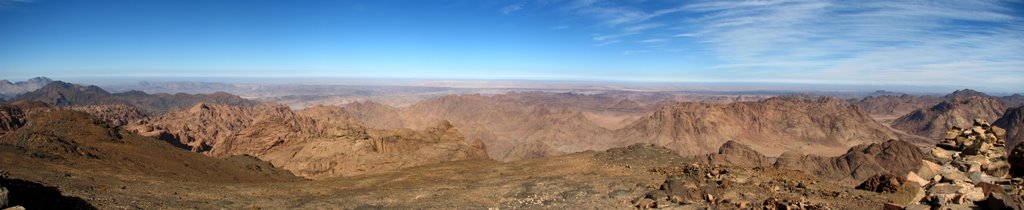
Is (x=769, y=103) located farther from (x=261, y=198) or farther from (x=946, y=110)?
(x=261, y=198)

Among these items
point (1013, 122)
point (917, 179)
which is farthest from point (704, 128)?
point (917, 179)

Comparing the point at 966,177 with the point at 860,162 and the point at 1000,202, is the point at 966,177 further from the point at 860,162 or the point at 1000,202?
the point at 860,162

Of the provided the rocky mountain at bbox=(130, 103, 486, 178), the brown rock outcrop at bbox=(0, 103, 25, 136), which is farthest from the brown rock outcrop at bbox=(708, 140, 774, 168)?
the brown rock outcrop at bbox=(0, 103, 25, 136)

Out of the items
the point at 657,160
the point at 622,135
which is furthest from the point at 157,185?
the point at 622,135

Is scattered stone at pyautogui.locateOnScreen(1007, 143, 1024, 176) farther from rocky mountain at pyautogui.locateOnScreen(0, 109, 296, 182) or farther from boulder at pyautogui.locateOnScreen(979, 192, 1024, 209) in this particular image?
rocky mountain at pyautogui.locateOnScreen(0, 109, 296, 182)

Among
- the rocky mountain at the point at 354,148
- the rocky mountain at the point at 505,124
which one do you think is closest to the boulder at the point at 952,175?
the rocky mountain at the point at 354,148

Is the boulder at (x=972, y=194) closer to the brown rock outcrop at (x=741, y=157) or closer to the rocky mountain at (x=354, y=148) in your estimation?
the rocky mountain at (x=354, y=148)

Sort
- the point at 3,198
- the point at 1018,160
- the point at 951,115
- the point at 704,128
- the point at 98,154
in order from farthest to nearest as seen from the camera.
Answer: the point at 951,115, the point at 704,128, the point at 98,154, the point at 1018,160, the point at 3,198
